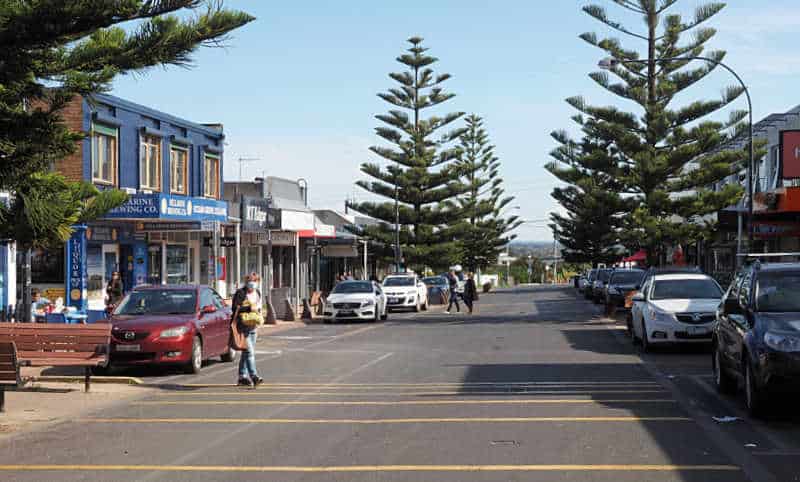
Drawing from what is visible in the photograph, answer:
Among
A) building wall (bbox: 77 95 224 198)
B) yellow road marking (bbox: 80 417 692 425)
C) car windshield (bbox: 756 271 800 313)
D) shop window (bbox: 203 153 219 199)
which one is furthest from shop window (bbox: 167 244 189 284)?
car windshield (bbox: 756 271 800 313)

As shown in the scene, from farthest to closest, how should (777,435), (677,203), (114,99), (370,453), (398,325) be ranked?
(677,203) < (398,325) < (114,99) < (777,435) < (370,453)

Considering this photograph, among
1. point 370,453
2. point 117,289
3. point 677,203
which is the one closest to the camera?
point 370,453

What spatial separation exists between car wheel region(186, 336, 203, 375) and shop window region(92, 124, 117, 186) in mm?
12720

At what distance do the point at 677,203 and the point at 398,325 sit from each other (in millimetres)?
11585

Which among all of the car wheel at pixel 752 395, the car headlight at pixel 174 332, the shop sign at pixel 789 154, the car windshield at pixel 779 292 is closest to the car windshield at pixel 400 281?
the shop sign at pixel 789 154

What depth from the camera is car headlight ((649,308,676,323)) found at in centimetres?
2038

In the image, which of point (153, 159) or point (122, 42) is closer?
point (122, 42)

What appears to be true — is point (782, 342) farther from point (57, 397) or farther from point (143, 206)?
point (143, 206)

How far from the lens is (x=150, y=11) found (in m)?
11.2

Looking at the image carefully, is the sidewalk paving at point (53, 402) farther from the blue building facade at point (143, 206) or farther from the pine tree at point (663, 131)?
the pine tree at point (663, 131)

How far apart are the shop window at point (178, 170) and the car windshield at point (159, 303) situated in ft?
53.5

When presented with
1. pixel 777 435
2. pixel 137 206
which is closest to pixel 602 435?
pixel 777 435

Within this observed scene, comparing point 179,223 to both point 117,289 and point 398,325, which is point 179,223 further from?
point 398,325

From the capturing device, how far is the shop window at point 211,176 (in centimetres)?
3879
